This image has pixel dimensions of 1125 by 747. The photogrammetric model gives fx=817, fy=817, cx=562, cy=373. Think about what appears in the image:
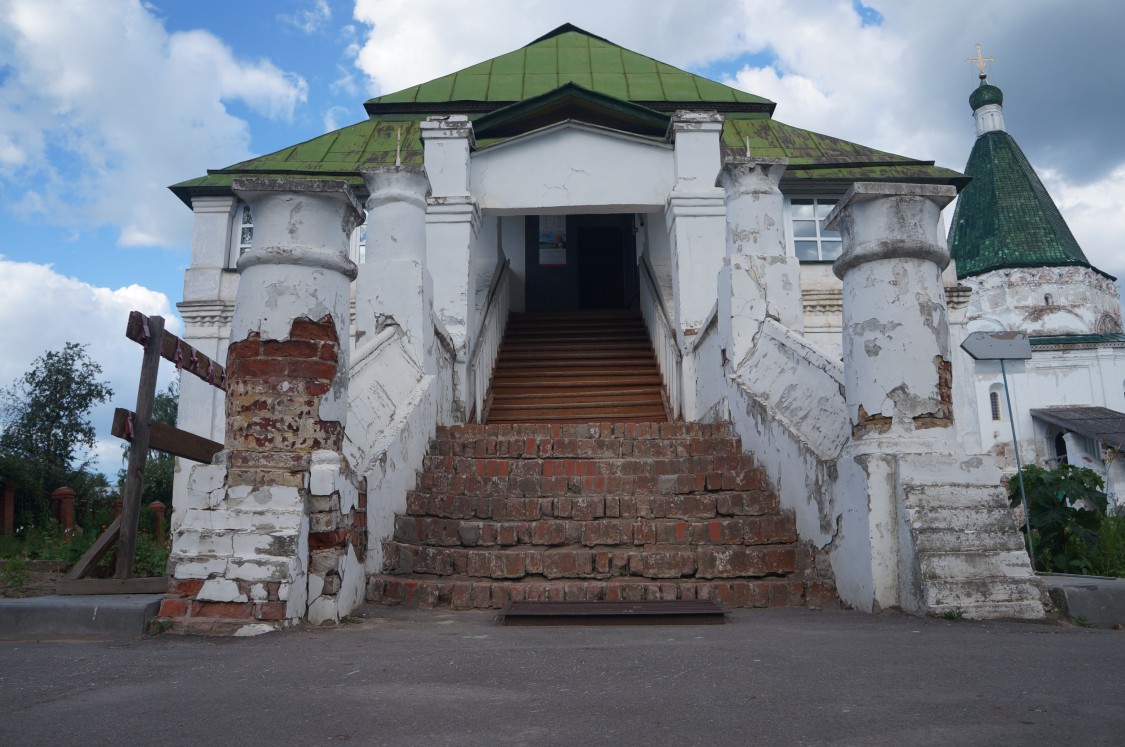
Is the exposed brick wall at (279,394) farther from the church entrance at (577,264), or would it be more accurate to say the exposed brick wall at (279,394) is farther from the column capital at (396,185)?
the church entrance at (577,264)

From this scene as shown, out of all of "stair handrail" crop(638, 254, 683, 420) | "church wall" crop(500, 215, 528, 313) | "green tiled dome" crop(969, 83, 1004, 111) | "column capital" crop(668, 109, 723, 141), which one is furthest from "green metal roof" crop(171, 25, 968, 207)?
"green tiled dome" crop(969, 83, 1004, 111)

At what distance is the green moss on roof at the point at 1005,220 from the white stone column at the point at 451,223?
2476 cm

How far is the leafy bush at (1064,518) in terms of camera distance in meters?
5.56

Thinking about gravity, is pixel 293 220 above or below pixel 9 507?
above

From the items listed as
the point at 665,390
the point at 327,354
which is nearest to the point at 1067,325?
the point at 665,390

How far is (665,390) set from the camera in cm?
977

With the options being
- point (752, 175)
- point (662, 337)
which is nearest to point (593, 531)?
point (752, 175)

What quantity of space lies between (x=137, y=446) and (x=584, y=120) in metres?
8.61

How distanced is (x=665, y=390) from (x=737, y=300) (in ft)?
9.07

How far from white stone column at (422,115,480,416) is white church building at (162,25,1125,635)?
4cm

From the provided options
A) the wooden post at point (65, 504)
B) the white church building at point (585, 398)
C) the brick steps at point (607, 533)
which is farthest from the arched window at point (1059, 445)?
the wooden post at point (65, 504)

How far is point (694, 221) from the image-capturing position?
9836mm

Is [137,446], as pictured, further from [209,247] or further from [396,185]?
[209,247]

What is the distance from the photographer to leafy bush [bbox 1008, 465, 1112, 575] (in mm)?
5559
